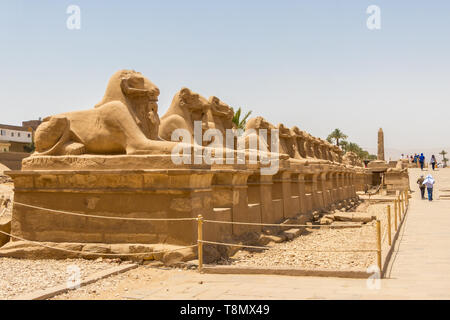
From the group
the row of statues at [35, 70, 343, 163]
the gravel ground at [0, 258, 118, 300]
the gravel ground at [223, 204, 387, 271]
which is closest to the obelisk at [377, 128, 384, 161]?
the gravel ground at [223, 204, 387, 271]

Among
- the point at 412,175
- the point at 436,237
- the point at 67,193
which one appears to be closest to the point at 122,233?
the point at 67,193

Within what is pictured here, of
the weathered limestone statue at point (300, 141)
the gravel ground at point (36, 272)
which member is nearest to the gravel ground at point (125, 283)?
the gravel ground at point (36, 272)

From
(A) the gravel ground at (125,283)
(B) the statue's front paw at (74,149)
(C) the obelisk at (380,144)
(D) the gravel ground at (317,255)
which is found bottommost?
(D) the gravel ground at (317,255)

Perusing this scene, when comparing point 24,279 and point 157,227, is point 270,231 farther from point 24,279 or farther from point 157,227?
point 24,279

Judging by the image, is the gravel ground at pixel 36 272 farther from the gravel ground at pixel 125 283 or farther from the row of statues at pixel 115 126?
the row of statues at pixel 115 126

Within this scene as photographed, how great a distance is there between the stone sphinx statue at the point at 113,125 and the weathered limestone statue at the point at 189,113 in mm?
1426

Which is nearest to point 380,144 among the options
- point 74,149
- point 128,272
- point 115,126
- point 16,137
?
point 16,137

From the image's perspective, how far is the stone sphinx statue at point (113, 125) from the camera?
7348mm

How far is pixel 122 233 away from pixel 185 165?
4.51 ft

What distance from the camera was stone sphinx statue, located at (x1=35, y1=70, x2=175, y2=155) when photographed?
24.1 feet

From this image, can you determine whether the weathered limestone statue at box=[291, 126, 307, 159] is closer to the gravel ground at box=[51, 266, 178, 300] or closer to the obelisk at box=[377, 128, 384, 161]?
the gravel ground at box=[51, 266, 178, 300]

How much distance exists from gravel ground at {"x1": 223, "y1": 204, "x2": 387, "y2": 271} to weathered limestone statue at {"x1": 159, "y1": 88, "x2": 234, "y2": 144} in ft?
9.24

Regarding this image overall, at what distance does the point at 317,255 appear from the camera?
850 cm

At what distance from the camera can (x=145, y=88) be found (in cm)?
784
